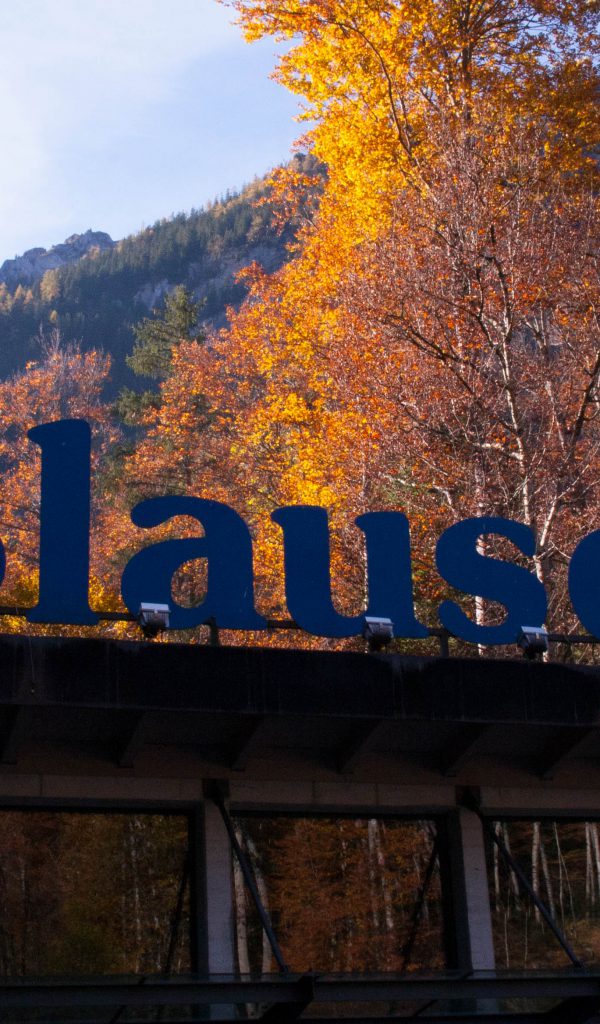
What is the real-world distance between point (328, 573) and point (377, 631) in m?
0.93

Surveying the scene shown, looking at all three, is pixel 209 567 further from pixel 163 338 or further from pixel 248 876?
pixel 163 338

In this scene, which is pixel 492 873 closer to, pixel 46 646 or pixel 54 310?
pixel 46 646

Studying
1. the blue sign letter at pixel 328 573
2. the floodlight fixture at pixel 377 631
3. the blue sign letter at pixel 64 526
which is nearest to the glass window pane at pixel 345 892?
the floodlight fixture at pixel 377 631

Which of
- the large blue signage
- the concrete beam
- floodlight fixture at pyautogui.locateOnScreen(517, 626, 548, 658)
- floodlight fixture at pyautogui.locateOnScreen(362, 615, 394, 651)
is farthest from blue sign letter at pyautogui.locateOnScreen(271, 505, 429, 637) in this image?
the concrete beam

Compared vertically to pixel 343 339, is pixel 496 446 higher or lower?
lower

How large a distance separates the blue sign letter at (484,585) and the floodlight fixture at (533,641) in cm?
18

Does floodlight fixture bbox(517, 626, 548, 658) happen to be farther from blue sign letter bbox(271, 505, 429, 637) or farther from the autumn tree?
the autumn tree

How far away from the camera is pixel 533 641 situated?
543 inches

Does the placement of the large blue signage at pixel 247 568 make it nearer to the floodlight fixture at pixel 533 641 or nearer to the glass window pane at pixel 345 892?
the floodlight fixture at pixel 533 641

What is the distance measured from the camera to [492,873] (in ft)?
44.5

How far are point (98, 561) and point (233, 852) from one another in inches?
1504

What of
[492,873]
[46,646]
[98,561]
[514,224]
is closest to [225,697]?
[46,646]

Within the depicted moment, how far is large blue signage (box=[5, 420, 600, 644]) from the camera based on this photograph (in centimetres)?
1299

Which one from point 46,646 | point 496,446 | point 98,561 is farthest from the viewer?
point 98,561
